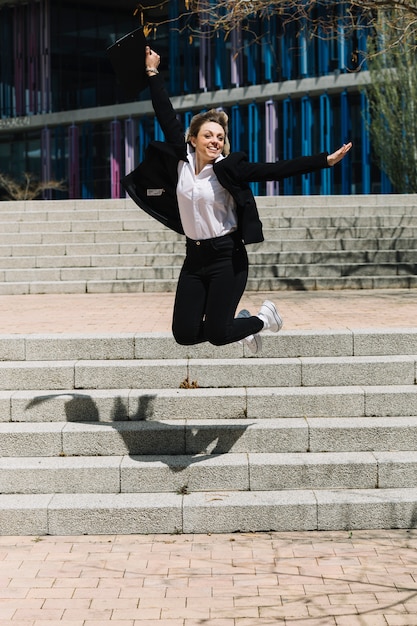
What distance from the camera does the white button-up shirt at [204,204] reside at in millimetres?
6145

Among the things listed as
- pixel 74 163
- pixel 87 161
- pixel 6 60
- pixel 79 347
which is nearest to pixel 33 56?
pixel 6 60

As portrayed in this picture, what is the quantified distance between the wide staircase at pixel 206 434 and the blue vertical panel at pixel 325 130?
2467cm

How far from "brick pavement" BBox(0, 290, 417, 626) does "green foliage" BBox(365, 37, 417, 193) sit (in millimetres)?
21696

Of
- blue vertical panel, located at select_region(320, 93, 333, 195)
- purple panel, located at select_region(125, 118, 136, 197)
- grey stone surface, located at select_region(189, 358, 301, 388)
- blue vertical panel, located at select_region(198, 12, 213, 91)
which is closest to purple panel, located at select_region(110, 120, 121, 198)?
purple panel, located at select_region(125, 118, 136, 197)

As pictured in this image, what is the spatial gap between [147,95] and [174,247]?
2395cm

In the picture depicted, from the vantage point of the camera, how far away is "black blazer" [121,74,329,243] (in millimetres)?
5949

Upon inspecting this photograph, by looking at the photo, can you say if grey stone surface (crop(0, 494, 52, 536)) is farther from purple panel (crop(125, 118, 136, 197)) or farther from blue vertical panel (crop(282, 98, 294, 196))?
purple panel (crop(125, 118, 136, 197))

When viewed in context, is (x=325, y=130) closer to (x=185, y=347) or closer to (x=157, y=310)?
(x=157, y=310)

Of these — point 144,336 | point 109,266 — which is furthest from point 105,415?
point 109,266

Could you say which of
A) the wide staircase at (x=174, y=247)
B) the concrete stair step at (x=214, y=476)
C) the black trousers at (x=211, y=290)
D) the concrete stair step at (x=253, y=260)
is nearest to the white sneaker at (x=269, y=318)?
the black trousers at (x=211, y=290)

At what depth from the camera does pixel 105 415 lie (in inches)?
286

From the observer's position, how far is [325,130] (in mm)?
32188

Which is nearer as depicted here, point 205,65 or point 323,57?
point 323,57

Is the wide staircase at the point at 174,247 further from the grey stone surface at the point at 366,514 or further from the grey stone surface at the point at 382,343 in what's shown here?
the grey stone surface at the point at 366,514
